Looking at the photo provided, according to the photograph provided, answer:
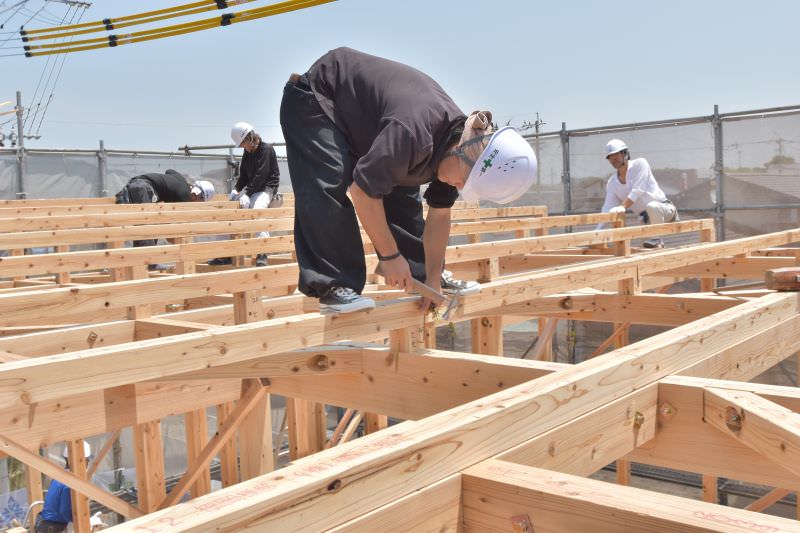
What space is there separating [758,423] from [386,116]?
5.04 ft

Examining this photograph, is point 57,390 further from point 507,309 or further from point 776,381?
point 776,381

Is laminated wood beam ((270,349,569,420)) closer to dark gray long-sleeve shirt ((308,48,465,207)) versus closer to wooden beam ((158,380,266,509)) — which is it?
wooden beam ((158,380,266,509))

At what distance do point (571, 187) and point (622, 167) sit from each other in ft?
14.7

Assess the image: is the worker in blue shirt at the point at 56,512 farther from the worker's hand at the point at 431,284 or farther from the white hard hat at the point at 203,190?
the white hard hat at the point at 203,190

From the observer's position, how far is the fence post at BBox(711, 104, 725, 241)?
12.6 m

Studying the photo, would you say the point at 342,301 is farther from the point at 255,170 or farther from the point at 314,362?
the point at 255,170

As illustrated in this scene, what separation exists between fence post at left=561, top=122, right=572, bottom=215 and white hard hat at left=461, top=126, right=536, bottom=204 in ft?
38.8

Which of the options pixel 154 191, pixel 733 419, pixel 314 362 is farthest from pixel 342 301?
pixel 154 191

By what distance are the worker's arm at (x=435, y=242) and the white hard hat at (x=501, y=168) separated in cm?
43

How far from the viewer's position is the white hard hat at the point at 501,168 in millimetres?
2873

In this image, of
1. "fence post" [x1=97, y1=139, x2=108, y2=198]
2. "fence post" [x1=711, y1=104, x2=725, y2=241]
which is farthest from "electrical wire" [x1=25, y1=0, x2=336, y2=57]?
"fence post" [x1=711, y1=104, x2=725, y2=241]

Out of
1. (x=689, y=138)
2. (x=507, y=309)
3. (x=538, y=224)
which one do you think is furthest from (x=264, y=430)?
(x=689, y=138)

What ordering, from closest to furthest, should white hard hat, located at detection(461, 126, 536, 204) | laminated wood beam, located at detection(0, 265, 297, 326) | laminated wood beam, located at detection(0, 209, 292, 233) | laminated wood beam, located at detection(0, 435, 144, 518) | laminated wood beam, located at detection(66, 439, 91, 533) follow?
white hard hat, located at detection(461, 126, 536, 204), laminated wood beam, located at detection(0, 435, 144, 518), laminated wood beam, located at detection(0, 265, 297, 326), laminated wood beam, located at detection(66, 439, 91, 533), laminated wood beam, located at detection(0, 209, 292, 233)

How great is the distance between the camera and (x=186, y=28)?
50.7 ft
